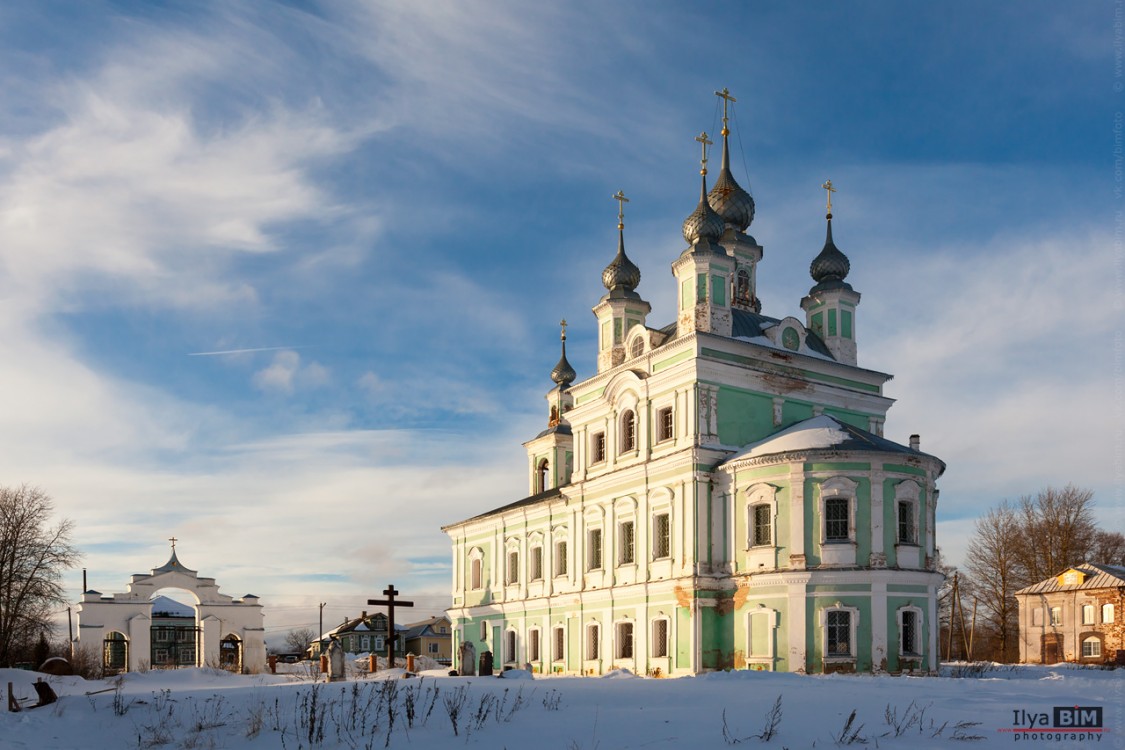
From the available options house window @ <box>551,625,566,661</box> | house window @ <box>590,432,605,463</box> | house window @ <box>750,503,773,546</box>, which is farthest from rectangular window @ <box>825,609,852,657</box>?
house window @ <box>551,625,566,661</box>

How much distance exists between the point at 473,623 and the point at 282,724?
89.3ft

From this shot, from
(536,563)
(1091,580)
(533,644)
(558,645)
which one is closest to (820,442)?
(558,645)

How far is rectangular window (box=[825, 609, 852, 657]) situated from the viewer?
2586 cm

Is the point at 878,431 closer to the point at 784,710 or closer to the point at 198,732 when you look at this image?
the point at 784,710

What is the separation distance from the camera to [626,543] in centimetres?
3167

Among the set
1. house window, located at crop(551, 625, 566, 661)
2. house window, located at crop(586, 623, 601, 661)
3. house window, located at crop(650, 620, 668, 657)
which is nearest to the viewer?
house window, located at crop(650, 620, 668, 657)

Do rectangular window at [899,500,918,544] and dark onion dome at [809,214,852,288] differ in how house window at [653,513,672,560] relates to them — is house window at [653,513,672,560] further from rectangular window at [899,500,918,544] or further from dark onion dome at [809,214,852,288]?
dark onion dome at [809,214,852,288]

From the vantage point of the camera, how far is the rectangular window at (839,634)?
25859 mm

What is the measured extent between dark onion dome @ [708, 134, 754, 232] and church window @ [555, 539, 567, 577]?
11.5 meters

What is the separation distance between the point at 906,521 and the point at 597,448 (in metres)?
9.87

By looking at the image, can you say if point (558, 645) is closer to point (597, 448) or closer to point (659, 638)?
point (659, 638)

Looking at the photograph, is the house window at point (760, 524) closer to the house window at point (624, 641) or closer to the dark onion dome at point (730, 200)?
the house window at point (624, 641)

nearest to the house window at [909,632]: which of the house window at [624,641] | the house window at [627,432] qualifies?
the house window at [624,641]

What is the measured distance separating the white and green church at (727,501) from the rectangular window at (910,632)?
4 cm
